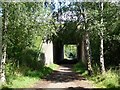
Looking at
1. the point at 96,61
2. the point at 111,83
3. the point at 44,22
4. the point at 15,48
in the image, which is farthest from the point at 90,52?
the point at 111,83

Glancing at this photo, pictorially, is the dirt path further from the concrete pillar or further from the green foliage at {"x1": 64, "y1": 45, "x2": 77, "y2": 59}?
the green foliage at {"x1": 64, "y1": 45, "x2": 77, "y2": 59}

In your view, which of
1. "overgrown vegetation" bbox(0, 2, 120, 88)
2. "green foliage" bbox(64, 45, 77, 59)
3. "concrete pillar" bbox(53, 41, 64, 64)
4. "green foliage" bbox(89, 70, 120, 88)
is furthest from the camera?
"green foliage" bbox(64, 45, 77, 59)

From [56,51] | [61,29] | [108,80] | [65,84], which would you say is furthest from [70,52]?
[108,80]

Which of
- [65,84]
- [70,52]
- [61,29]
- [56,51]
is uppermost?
[61,29]

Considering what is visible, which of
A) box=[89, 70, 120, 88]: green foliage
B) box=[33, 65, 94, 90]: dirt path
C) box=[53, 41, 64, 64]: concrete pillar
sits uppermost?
box=[53, 41, 64, 64]: concrete pillar

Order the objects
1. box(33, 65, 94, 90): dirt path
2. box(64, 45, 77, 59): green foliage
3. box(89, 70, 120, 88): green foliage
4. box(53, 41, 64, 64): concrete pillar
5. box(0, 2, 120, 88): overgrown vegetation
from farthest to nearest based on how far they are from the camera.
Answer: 1. box(64, 45, 77, 59): green foliage
2. box(53, 41, 64, 64): concrete pillar
3. box(33, 65, 94, 90): dirt path
4. box(0, 2, 120, 88): overgrown vegetation
5. box(89, 70, 120, 88): green foliage

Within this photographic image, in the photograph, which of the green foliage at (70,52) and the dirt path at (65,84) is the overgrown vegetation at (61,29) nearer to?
the dirt path at (65,84)

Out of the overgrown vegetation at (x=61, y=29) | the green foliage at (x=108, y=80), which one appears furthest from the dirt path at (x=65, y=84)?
the overgrown vegetation at (x=61, y=29)

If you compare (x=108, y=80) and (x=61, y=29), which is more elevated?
(x=61, y=29)

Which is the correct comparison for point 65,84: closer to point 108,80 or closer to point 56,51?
point 108,80

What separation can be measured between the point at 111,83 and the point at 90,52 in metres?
6.65

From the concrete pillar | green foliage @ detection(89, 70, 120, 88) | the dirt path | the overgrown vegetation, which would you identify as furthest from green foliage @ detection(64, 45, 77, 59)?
green foliage @ detection(89, 70, 120, 88)

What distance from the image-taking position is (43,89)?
14.4 meters

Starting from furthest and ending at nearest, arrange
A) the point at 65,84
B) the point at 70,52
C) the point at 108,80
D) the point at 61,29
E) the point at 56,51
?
the point at 70,52 → the point at 56,51 → the point at 61,29 → the point at 65,84 → the point at 108,80
